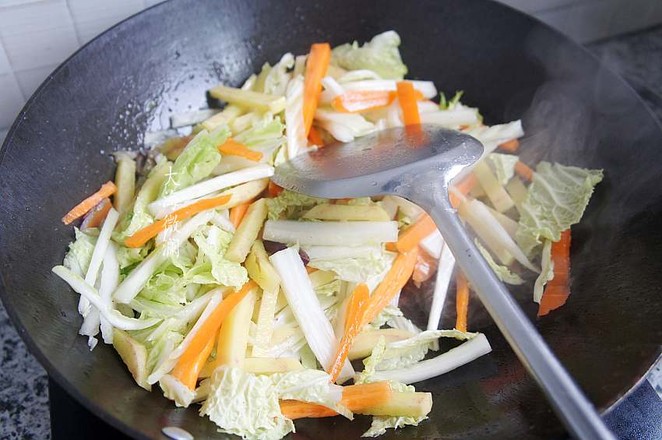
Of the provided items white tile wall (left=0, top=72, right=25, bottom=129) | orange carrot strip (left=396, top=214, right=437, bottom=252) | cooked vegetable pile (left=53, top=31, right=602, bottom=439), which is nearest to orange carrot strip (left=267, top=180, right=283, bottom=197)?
cooked vegetable pile (left=53, top=31, right=602, bottom=439)

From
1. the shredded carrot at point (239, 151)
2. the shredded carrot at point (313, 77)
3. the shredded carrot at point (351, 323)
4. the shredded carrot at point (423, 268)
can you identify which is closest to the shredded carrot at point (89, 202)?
the shredded carrot at point (239, 151)

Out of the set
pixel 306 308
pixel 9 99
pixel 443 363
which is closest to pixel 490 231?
pixel 443 363

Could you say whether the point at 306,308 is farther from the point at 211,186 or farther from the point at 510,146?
the point at 510,146

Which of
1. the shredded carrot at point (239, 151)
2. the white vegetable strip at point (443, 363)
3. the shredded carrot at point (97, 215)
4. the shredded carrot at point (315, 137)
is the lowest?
the white vegetable strip at point (443, 363)

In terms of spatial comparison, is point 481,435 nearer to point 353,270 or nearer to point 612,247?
point 353,270

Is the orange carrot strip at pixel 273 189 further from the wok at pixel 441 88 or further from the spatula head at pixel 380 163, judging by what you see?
the wok at pixel 441 88
